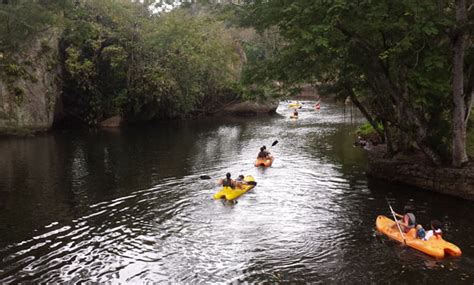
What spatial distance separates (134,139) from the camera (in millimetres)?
38469

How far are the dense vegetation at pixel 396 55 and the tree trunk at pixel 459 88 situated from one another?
0.03m

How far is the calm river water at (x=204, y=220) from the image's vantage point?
12.8 metres

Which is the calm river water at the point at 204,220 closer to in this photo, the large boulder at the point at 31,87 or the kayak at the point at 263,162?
the kayak at the point at 263,162

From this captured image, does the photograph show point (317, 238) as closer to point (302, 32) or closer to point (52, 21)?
point (302, 32)

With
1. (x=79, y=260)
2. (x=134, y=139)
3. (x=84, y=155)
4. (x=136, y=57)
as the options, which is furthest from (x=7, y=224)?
(x=136, y=57)

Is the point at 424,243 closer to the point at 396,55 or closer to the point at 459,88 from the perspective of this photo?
the point at 459,88

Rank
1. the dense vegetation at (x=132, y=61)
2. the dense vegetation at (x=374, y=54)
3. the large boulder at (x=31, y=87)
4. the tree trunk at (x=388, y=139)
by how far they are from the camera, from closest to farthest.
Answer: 1. the dense vegetation at (x=374, y=54)
2. the tree trunk at (x=388, y=139)
3. the large boulder at (x=31, y=87)
4. the dense vegetation at (x=132, y=61)

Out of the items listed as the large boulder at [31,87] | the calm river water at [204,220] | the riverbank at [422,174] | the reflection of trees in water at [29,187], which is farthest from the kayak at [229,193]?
the large boulder at [31,87]

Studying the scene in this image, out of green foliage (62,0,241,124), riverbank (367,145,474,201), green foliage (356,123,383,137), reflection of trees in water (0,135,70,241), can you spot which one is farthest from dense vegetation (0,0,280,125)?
riverbank (367,145,474,201)

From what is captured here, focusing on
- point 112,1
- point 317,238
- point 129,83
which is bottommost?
point 317,238

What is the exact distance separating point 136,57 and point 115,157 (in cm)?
1838

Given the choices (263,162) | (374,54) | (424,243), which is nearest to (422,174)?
(374,54)

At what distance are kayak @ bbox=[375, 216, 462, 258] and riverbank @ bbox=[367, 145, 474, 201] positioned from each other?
488cm

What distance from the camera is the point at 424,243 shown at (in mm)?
14000
